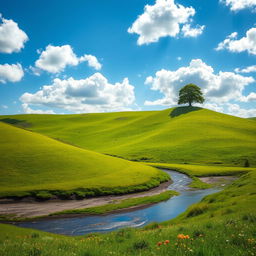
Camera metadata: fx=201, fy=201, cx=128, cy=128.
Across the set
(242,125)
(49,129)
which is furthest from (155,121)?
(49,129)

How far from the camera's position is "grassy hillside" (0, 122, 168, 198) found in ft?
132

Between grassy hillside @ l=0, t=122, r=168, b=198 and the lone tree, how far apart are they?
105m

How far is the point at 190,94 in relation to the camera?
149250 millimetres

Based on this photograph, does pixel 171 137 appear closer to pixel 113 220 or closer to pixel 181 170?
pixel 181 170

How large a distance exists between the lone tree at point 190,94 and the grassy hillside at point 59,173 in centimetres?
10470

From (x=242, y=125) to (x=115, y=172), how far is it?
339 ft

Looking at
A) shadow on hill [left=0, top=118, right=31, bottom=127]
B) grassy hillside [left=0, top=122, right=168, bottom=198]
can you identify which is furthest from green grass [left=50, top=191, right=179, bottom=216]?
shadow on hill [left=0, top=118, right=31, bottom=127]

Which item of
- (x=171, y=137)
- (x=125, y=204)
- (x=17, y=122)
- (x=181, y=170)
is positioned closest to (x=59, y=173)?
(x=125, y=204)

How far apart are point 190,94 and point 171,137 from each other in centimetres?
5299

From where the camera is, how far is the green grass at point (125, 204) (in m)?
33.2

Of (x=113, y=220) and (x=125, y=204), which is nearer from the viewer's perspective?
(x=113, y=220)

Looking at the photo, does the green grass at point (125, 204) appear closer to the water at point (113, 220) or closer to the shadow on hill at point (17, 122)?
the water at point (113, 220)

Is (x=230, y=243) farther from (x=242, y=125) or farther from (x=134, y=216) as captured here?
(x=242, y=125)

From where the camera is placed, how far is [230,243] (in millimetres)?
7152
